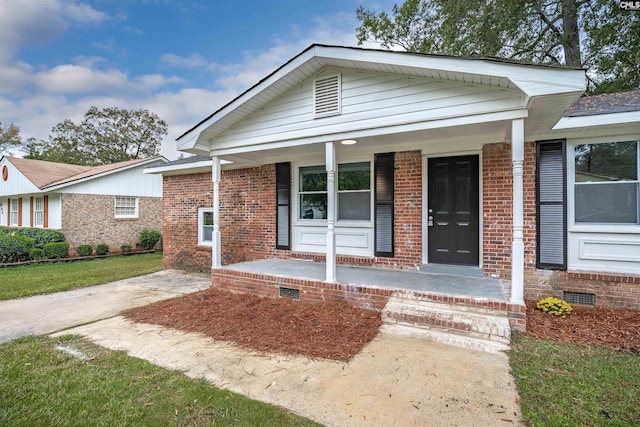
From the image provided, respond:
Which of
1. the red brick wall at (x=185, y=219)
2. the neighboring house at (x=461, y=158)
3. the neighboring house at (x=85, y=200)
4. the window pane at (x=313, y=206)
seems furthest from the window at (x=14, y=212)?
the window pane at (x=313, y=206)

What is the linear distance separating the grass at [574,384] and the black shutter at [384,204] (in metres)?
2.85

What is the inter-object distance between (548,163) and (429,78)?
2.57 m

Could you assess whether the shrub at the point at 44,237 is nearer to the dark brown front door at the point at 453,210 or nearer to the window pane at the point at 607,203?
the dark brown front door at the point at 453,210

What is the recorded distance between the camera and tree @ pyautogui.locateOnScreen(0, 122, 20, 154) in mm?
28625

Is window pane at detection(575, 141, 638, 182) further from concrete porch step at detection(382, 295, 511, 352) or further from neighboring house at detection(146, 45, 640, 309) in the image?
concrete porch step at detection(382, 295, 511, 352)

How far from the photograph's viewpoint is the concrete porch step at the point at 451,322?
3.53 metres

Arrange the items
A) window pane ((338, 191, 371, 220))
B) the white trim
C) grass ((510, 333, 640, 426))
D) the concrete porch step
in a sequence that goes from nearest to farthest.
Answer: grass ((510, 333, 640, 426)), the concrete porch step, the white trim, window pane ((338, 191, 371, 220))

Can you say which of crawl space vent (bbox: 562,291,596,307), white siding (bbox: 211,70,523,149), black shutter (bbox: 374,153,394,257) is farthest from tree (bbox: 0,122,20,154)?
crawl space vent (bbox: 562,291,596,307)

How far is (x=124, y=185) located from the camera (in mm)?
15094

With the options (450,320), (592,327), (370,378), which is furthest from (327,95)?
(592,327)

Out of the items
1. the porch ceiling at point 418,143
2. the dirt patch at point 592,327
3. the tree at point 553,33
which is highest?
the tree at point 553,33

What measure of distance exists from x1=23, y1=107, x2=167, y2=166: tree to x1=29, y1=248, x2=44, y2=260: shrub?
2113 centimetres

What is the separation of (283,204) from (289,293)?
258cm

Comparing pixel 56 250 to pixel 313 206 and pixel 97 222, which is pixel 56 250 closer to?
pixel 97 222
